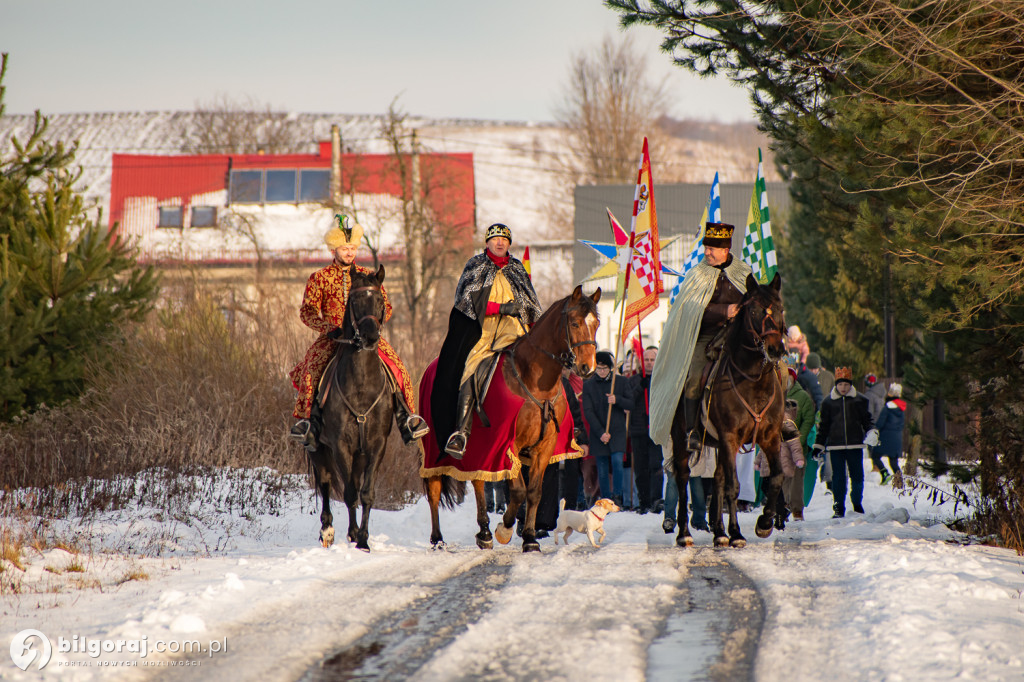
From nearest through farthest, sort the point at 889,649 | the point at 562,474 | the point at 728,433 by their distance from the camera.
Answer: the point at 889,649
the point at 728,433
the point at 562,474

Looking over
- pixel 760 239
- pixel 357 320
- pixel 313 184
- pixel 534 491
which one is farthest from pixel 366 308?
pixel 313 184

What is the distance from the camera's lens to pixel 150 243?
46719 millimetres

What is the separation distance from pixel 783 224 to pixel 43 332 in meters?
25.9

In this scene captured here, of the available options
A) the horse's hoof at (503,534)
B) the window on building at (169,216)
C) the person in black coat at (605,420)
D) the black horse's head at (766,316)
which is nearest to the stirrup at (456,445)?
the horse's hoof at (503,534)

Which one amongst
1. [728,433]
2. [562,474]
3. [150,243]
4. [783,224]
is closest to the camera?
[728,433]

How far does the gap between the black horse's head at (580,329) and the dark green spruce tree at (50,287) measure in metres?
8.68

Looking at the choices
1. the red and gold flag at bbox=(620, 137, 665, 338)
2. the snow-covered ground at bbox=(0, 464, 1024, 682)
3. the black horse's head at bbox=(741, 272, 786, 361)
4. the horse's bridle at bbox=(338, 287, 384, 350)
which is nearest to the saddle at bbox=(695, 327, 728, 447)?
the black horse's head at bbox=(741, 272, 786, 361)

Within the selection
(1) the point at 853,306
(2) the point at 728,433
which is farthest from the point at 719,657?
(1) the point at 853,306

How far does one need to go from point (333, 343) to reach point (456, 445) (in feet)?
5.43

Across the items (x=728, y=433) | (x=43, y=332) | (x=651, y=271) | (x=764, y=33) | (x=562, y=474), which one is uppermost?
(x=764, y=33)

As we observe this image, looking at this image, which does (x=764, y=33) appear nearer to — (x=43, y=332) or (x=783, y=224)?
(x=43, y=332)

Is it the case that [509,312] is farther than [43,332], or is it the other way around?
[43,332]

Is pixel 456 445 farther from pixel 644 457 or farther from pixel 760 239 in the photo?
pixel 760 239

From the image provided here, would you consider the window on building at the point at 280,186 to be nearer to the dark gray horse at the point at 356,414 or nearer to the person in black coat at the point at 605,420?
the person in black coat at the point at 605,420
